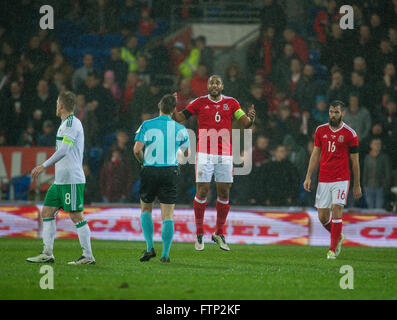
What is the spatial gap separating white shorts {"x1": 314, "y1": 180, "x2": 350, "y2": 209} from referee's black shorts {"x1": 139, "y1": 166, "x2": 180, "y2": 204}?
263cm

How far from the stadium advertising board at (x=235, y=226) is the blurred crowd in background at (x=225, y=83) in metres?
1.12

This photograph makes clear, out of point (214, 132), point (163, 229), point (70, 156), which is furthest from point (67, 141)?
point (214, 132)

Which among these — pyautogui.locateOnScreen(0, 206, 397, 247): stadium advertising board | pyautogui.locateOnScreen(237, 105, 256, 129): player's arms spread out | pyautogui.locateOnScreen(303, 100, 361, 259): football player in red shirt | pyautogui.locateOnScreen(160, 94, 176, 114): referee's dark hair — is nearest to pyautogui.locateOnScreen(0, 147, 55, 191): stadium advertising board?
pyautogui.locateOnScreen(0, 206, 397, 247): stadium advertising board

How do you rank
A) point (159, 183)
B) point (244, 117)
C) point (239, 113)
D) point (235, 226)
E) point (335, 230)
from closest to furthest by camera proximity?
1. point (159, 183)
2. point (335, 230)
3. point (244, 117)
4. point (239, 113)
5. point (235, 226)

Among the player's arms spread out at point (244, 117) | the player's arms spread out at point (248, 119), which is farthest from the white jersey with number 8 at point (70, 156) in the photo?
the player's arms spread out at point (248, 119)

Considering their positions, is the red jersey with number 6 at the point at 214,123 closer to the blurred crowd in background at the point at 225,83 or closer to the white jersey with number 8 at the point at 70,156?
the white jersey with number 8 at the point at 70,156

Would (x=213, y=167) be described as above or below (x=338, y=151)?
below

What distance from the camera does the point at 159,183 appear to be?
974 centimetres

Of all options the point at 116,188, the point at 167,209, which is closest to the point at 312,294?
the point at 167,209

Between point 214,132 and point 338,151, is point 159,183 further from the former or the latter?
point 338,151

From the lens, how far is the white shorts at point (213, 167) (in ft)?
38.2

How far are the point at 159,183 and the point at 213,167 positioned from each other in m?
2.10

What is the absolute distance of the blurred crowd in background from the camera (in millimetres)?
15812
